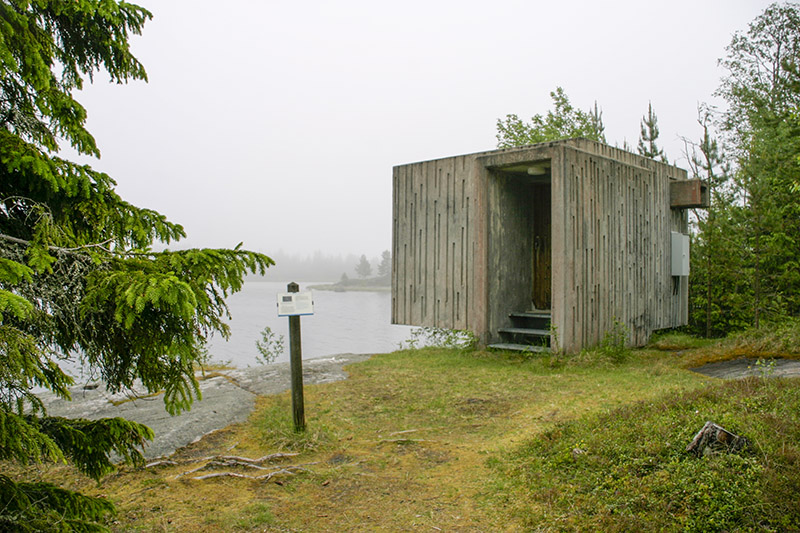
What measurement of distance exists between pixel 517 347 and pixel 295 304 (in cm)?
459

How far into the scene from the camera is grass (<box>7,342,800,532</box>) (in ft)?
9.76

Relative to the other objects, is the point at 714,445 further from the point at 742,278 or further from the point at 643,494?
the point at 742,278

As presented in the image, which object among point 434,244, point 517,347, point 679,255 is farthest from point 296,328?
point 679,255

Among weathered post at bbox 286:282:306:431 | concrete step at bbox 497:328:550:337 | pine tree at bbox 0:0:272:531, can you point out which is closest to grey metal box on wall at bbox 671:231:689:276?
concrete step at bbox 497:328:550:337

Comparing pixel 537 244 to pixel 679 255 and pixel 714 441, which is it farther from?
pixel 714 441

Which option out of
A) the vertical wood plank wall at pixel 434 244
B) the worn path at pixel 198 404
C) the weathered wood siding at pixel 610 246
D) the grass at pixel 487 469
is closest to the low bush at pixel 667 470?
the grass at pixel 487 469

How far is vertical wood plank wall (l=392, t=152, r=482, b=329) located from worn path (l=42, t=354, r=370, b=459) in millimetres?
1954

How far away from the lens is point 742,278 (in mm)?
11070

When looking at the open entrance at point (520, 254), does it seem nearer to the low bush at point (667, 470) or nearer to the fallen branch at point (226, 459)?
the low bush at point (667, 470)

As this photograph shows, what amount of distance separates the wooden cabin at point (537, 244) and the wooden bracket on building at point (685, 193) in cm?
3

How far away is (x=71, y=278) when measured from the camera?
2361 mm

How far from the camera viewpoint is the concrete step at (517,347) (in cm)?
823

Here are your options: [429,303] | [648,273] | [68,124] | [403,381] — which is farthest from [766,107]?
[68,124]

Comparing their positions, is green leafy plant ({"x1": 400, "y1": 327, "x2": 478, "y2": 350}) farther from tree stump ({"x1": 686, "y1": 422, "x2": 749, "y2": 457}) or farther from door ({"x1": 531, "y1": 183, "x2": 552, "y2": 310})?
tree stump ({"x1": 686, "y1": 422, "x2": 749, "y2": 457})
